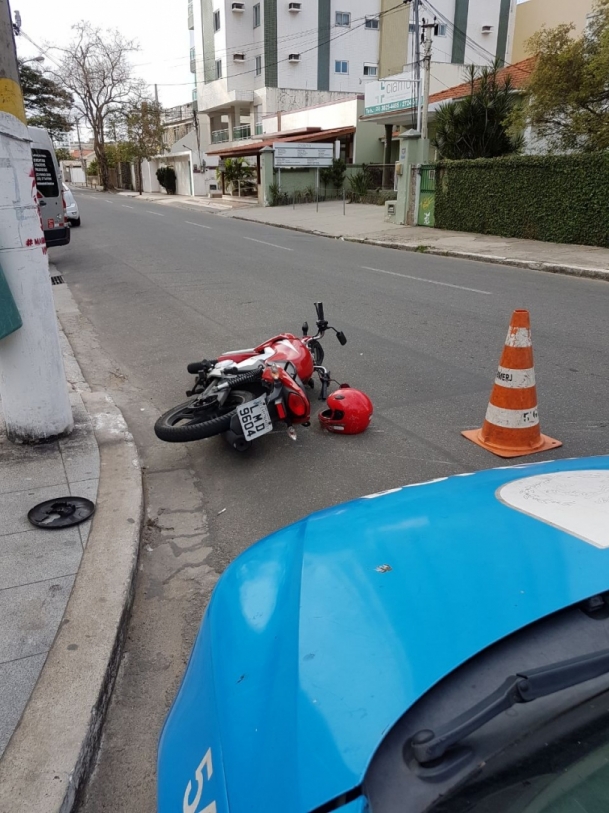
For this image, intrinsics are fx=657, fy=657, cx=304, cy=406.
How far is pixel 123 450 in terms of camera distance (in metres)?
4.55

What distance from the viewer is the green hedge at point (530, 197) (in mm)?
15387

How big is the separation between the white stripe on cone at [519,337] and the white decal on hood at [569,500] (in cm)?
243

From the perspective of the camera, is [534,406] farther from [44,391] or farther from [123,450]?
[44,391]

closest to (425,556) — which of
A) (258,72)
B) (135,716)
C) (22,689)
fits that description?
(135,716)

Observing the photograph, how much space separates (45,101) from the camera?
199 feet

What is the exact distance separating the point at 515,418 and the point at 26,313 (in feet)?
10.8

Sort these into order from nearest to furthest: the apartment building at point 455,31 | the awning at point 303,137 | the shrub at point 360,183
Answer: the shrub at point 360,183 < the awning at point 303,137 < the apartment building at point 455,31

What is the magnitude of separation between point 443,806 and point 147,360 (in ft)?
21.6

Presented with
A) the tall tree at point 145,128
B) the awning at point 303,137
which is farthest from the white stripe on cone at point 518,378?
the tall tree at point 145,128

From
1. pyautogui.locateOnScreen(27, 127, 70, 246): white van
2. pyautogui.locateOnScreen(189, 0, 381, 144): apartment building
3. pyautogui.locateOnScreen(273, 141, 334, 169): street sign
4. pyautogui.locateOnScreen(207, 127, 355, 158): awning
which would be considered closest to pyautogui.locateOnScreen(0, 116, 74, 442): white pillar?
pyautogui.locateOnScreen(27, 127, 70, 246): white van

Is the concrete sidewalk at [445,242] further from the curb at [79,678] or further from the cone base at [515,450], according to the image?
Result: the curb at [79,678]

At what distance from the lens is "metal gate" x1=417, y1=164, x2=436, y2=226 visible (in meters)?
20.6

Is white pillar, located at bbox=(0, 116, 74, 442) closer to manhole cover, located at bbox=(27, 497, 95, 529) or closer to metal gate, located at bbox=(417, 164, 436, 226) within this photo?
manhole cover, located at bbox=(27, 497, 95, 529)

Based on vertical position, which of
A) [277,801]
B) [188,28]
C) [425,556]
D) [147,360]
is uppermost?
[188,28]
